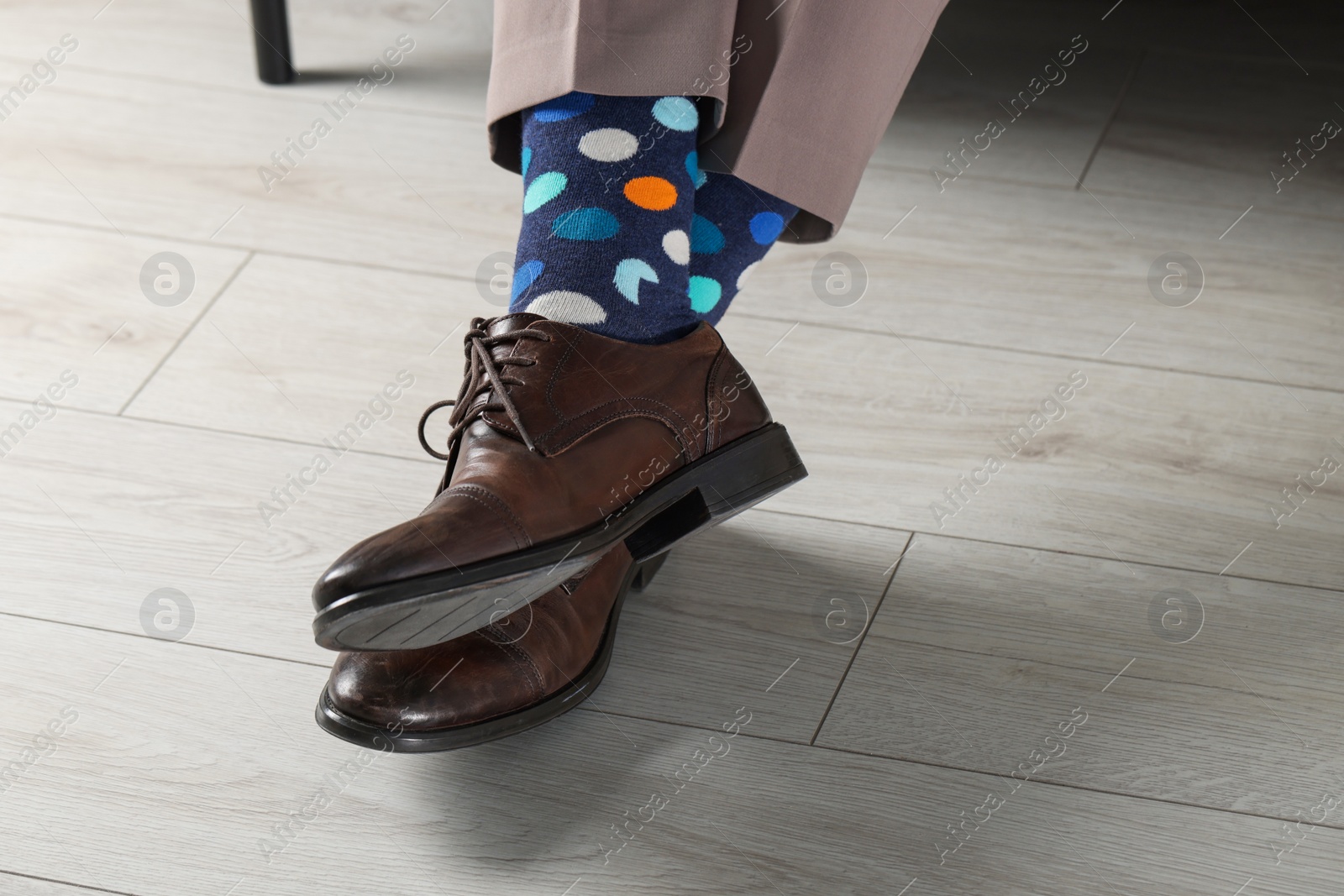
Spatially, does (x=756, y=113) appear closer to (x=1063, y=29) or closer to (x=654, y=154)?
(x=654, y=154)

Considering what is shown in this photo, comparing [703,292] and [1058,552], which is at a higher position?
[703,292]

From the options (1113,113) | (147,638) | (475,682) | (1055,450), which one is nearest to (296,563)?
(147,638)

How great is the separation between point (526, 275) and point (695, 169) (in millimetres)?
127

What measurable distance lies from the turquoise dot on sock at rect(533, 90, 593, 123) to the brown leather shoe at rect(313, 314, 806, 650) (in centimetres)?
13

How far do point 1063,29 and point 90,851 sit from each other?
1.38 meters

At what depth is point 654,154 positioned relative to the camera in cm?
69

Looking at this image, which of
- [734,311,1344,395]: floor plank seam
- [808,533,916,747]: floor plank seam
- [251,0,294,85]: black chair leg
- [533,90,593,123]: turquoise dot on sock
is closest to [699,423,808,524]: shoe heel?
[808,533,916,747]: floor plank seam

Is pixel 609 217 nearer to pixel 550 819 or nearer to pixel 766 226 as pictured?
pixel 766 226

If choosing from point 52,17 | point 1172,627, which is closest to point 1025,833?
point 1172,627

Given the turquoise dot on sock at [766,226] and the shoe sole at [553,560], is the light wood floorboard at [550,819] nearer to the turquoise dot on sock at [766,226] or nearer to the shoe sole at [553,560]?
the shoe sole at [553,560]

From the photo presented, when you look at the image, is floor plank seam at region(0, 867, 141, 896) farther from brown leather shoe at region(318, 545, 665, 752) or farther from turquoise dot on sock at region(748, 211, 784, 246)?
turquoise dot on sock at region(748, 211, 784, 246)

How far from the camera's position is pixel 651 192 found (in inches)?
27.3

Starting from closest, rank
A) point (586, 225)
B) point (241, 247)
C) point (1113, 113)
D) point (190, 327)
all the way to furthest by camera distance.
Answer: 1. point (586, 225)
2. point (190, 327)
3. point (241, 247)
4. point (1113, 113)

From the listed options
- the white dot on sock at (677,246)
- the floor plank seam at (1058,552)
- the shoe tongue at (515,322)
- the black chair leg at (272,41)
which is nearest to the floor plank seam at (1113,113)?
the floor plank seam at (1058,552)
